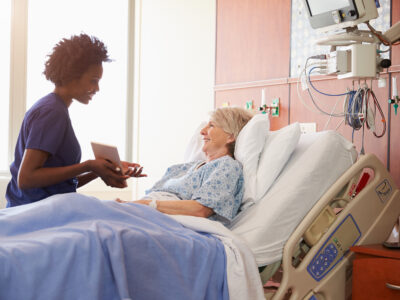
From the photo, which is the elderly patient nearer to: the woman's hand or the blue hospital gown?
the blue hospital gown

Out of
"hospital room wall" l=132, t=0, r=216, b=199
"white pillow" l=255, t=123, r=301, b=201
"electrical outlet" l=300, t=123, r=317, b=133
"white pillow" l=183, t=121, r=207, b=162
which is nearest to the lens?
"white pillow" l=255, t=123, r=301, b=201

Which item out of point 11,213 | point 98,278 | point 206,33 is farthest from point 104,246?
point 206,33

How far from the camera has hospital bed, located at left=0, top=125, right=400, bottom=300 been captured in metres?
1.45

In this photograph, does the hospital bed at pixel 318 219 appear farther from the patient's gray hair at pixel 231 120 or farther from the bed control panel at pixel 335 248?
the patient's gray hair at pixel 231 120

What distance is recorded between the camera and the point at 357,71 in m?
2.32

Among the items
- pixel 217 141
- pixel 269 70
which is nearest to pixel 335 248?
pixel 217 141

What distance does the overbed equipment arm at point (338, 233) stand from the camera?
6.04 ft

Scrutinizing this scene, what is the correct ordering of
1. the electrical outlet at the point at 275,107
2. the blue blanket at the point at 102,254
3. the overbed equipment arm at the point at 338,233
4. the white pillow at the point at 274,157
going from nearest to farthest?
1. the blue blanket at the point at 102,254
2. the overbed equipment arm at the point at 338,233
3. the white pillow at the point at 274,157
4. the electrical outlet at the point at 275,107

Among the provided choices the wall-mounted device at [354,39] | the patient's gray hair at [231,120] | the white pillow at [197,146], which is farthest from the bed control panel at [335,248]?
the white pillow at [197,146]

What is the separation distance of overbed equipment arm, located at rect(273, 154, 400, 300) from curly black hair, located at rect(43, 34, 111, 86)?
3.59ft

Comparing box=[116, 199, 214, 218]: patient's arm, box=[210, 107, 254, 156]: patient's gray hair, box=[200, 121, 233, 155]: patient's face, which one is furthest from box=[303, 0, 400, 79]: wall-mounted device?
box=[116, 199, 214, 218]: patient's arm

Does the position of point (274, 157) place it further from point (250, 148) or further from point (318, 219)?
point (318, 219)

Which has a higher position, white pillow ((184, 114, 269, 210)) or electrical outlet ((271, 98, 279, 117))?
electrical outlet ((271, 98, 279, 117))

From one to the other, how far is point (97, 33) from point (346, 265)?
372 centimetres
